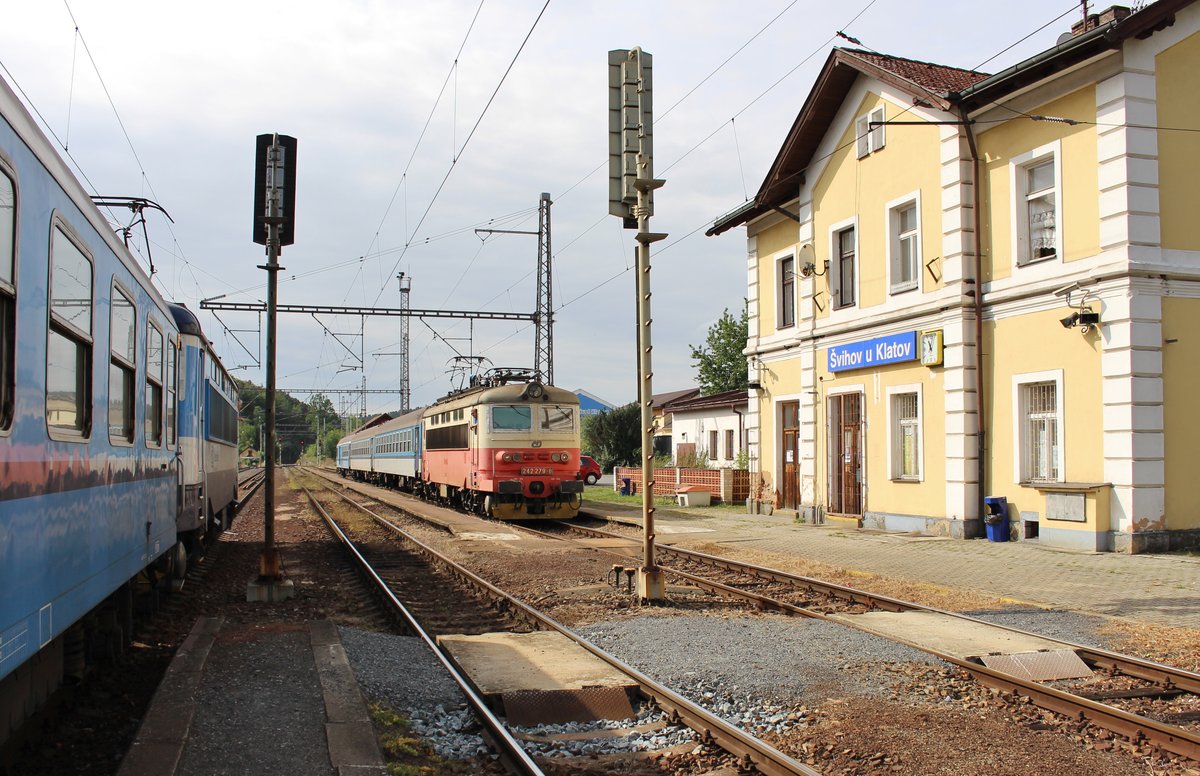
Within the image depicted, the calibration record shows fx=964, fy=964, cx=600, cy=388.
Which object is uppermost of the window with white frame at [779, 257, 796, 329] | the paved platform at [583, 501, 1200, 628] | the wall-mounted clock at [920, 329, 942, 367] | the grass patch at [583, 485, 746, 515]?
the window with white frame at [779, 257, 796, 329]

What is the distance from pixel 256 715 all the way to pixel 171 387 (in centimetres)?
425

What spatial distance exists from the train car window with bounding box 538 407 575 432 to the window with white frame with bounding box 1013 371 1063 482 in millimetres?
10132

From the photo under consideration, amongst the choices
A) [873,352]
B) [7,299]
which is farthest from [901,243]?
[7,299]

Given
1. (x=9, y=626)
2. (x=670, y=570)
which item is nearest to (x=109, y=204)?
(x=670, y=570)

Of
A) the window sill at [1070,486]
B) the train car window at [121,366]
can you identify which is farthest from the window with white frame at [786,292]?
the train car window at [121,366]

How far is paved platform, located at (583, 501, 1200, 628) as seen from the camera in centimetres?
999

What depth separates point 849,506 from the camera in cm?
2011

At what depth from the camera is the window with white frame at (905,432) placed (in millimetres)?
17984

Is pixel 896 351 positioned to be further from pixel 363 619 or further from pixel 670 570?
pixel 363 619

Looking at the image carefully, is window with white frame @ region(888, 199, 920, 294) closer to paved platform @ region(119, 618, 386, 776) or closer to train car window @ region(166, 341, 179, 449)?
train car window @ region(166, 341, 179, 449)

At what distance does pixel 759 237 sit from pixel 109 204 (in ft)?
51.7

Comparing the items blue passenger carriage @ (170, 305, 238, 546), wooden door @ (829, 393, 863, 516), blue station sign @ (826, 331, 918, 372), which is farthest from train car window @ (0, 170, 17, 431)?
wooden door @ (829, 393, 863, 516)

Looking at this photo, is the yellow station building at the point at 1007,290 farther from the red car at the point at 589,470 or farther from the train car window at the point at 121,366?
the red car at the point at 589,470

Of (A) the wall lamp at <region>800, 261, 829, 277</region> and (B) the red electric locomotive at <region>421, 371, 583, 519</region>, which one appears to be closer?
(A) the wall lamp at <region>800, 261, 829, 277</region>
